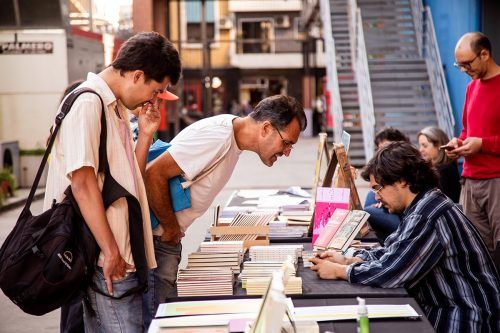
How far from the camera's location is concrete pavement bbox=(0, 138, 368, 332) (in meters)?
6.69

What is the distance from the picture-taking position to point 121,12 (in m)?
25.5

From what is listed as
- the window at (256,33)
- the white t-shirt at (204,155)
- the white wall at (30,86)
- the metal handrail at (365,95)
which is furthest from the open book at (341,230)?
the window at (256,33)

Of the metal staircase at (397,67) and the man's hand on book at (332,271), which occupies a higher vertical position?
the metal staircase at (397,67)

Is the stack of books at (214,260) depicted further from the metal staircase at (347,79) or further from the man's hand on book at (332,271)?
the metal staircase at (347,79)

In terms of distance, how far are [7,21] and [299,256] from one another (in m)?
16.0

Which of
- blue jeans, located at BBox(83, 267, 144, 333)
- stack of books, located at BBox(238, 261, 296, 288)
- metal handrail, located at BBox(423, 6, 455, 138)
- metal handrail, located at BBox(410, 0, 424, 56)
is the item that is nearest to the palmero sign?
metal handrail, located at BBox(410, 0, 424, 56)

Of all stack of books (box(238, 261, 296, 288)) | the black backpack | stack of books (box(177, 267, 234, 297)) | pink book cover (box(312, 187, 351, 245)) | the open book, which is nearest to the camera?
the black backpack

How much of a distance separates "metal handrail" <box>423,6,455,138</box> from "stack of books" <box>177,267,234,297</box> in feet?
35.5

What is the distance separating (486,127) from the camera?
18.5ft

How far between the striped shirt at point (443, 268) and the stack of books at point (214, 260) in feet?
2.15

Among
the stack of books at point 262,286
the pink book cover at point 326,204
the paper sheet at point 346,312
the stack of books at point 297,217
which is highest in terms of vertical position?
the pink book cover at point 326,204

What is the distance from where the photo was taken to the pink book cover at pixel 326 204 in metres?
4.64

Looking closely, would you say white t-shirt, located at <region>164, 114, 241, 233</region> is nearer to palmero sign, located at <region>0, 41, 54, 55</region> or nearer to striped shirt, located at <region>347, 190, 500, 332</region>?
striped shirt, located at <region>347, 190, 500, 332</region>

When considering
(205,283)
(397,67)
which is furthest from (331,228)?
(397,67)
